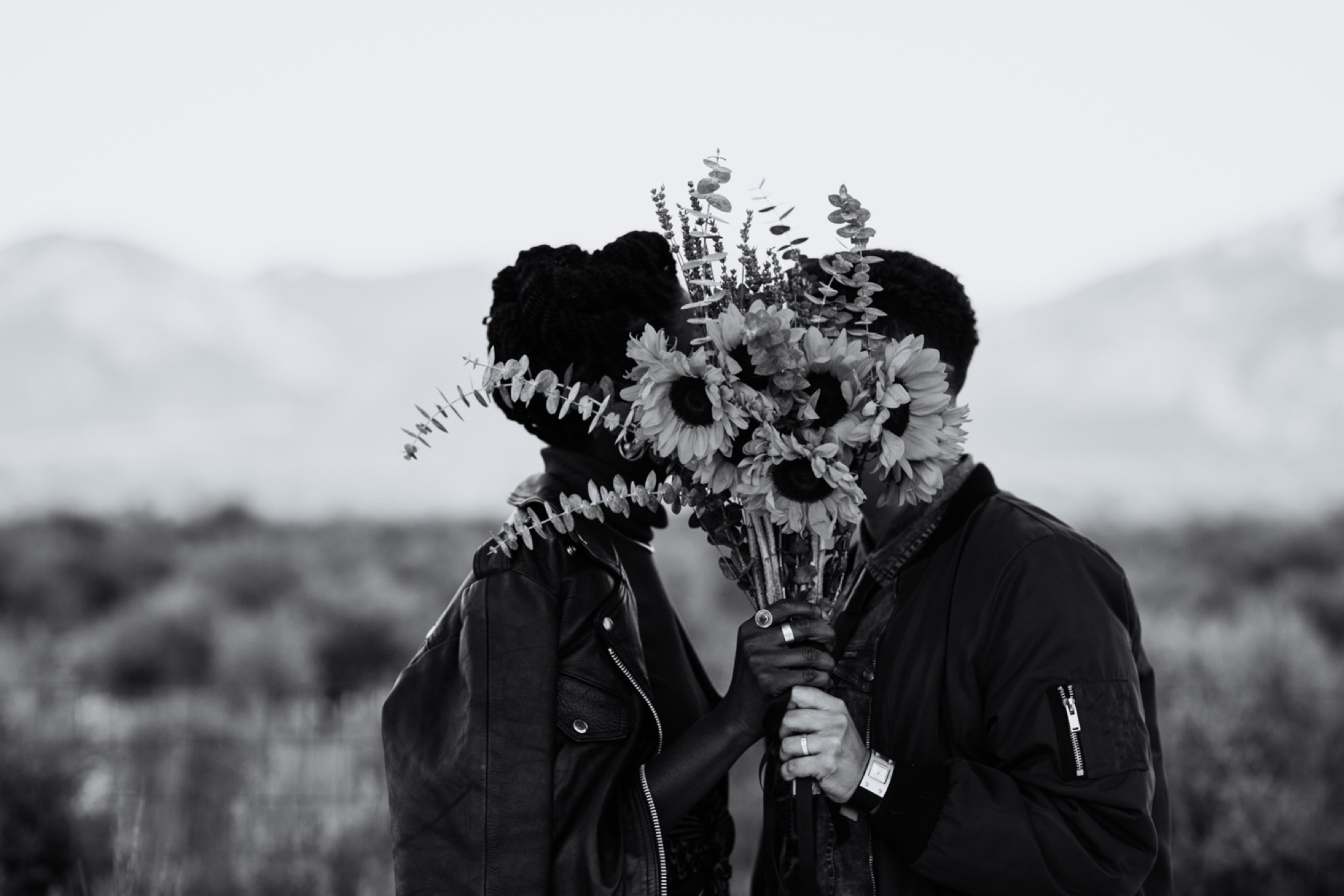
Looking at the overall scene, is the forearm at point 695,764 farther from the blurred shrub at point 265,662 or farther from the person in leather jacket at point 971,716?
the blurred shrub at point 265,662

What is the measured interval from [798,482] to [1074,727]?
724mm

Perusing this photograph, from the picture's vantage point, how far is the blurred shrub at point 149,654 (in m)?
15.1

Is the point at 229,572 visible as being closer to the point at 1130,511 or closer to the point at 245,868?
the point at 245,868

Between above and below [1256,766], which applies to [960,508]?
above

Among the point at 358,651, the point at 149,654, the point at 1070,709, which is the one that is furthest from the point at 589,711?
the point at 149,654

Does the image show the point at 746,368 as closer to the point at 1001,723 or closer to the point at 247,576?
the point at 1001,723

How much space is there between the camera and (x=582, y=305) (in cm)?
247

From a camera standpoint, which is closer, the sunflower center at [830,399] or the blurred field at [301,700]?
the sunflower center at [830,399]

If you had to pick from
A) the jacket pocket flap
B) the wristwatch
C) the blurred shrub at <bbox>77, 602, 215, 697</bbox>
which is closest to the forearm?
the jacket pocket flap

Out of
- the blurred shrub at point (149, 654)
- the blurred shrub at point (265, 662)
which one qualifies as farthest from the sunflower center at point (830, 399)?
the blurred shrub at point (149, 654)

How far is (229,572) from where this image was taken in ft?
66.6

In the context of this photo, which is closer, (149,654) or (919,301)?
(919,301)

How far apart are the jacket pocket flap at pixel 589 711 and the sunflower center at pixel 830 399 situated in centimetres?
69

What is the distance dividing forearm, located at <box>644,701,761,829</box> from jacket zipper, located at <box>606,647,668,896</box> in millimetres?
10
